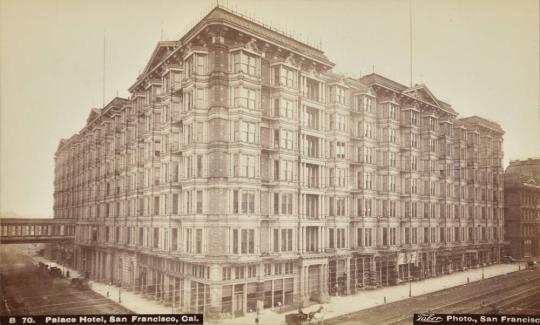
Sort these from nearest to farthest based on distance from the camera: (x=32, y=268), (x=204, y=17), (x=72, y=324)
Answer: (x=72, y=324)
(x=204, y=17)
(x=32, y=268)

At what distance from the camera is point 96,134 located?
26.1 meters

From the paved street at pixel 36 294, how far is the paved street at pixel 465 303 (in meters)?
12.2

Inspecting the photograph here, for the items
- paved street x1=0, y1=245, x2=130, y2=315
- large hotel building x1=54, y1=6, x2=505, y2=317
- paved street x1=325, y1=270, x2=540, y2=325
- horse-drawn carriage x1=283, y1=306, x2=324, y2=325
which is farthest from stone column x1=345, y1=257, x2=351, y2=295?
paved street x1=0, y1=245, x2=130, y2=315

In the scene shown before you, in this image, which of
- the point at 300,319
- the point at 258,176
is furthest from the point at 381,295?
the point at 258,176

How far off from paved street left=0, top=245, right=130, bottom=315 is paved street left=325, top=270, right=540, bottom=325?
12201 mm

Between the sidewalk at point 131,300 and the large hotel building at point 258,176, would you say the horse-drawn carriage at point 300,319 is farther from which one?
the sidewalk at point 131,300

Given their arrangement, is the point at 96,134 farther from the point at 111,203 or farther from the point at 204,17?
the point at 204,17

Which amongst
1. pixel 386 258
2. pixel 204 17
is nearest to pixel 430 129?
pixel 386 258

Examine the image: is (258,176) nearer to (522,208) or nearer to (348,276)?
(348,276)

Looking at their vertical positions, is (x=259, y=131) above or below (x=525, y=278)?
above

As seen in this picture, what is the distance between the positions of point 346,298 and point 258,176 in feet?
32.3

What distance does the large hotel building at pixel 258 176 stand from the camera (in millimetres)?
20391

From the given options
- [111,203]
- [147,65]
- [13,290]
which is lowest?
[13,290]

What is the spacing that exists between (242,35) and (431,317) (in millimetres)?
16553
